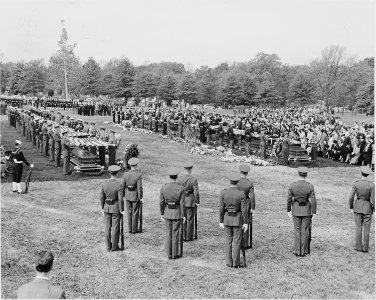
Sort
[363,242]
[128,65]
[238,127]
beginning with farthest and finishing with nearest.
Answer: [128,65] → [238,127] → [363,242]

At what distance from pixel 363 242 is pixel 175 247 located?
421cm

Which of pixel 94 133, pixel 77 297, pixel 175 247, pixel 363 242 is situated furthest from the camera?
pixel 94 133

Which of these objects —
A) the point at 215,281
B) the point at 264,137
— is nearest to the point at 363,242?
the point at 215,281

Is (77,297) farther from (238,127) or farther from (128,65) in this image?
(128,65)

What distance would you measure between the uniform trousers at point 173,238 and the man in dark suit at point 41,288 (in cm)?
446

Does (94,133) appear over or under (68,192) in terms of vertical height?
over

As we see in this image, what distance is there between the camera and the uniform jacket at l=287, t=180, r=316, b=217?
344 inches

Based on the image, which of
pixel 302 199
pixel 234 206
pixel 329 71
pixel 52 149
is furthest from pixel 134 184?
pixel 329 71

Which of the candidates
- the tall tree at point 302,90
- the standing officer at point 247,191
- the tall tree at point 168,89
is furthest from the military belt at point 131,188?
the tall tree at point 302,90

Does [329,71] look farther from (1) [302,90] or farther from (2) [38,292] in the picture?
(2) [38,292]

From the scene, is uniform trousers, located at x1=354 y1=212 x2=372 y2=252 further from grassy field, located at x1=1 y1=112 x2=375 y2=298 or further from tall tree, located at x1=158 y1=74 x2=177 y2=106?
tall tree, located at x1=158 y1=74 x2=177 y2=106

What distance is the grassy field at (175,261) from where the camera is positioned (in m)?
7.09

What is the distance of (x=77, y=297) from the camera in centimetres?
671

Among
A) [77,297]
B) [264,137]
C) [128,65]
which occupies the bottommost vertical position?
[77,297]
